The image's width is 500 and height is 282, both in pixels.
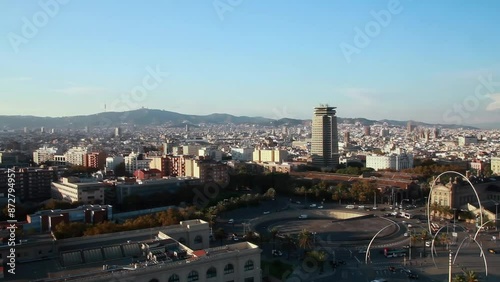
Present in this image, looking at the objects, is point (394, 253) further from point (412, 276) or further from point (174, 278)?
point (174, 278)

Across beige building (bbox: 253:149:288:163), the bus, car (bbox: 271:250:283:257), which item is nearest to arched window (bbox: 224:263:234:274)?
car (bbox: 271:250:283:257)

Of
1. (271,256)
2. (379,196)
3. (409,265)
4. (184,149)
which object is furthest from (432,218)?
(184,149)

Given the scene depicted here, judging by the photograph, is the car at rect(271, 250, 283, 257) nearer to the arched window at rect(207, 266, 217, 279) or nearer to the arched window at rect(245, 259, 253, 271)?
the arched window at rect(245, 259, 253, 271)

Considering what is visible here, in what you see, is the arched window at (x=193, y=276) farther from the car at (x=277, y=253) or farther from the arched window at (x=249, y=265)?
the car at (x=277, y=253)

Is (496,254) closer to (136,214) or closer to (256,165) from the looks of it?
(136,214)

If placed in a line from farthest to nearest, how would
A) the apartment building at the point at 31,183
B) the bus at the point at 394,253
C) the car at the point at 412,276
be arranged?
1. the apartment building at the point at 31,183
2. the bus at the point at 394,253
3. the car at the point at 412,276

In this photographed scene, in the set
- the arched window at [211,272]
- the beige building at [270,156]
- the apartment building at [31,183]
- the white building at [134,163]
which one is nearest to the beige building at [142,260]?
the arched window at [211,272]
